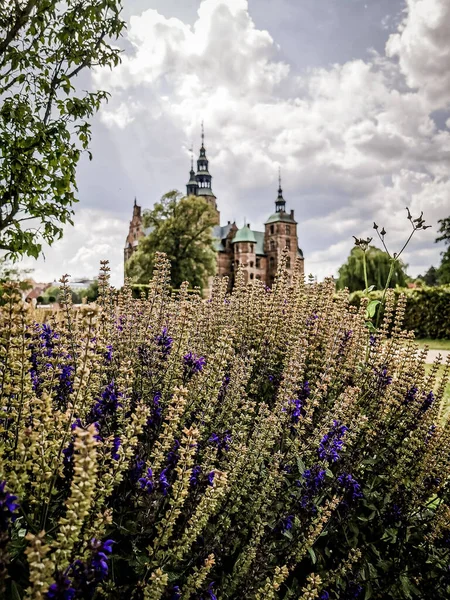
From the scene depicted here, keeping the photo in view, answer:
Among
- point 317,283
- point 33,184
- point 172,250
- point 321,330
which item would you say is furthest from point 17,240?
point 172,250

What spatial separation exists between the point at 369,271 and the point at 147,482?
47986 millimetres

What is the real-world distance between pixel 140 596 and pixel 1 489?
86 centimetres

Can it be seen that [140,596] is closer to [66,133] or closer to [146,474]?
[146,474]

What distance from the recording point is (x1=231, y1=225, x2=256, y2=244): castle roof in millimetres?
72500

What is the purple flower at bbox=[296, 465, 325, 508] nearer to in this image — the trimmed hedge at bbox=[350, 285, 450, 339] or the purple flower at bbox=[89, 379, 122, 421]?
the purple flower at bbox=[89, 379, 122, 421]

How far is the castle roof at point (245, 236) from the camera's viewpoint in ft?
238

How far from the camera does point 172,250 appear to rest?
1521 inches

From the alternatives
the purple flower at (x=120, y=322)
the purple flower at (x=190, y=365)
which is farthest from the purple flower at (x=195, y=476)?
the purple flower at (x=120, y=322)

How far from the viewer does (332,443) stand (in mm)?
2578

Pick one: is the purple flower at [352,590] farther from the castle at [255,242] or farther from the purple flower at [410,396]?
the castle at [255,242]

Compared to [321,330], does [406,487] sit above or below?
below

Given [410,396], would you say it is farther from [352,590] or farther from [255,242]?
[255,242]

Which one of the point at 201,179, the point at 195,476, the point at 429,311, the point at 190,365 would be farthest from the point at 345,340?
the point at 201,179

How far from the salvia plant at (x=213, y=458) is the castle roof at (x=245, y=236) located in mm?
68805
